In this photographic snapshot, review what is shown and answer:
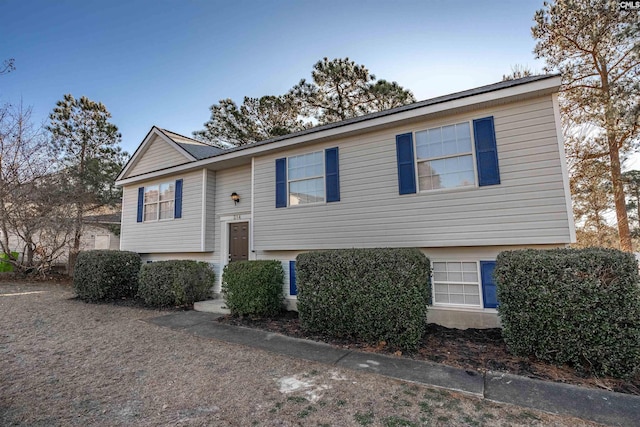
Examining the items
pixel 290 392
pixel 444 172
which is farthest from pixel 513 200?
pixel 290 392

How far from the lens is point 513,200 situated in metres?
5.18

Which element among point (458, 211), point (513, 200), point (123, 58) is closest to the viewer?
Result: point (513, 200)

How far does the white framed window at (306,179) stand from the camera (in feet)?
23.7

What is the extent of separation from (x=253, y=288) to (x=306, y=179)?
279cm

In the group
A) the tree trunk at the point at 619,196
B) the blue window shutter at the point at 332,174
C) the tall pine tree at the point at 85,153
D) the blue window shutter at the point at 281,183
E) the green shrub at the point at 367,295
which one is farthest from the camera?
the tall pine tree at the point at 85,153

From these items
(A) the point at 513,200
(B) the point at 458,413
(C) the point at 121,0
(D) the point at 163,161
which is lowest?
(B) the point at 458,413

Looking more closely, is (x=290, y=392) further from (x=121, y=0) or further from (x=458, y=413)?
(x=121, y=0)

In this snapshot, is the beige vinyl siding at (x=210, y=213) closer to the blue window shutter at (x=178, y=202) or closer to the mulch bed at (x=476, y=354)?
the blue window shutter at (x=178, y=202)

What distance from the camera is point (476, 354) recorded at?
441cm

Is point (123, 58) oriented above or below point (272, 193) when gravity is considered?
above

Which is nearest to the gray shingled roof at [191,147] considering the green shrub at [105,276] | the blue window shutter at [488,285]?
the green shrub at [105,276]

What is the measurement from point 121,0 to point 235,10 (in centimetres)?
271

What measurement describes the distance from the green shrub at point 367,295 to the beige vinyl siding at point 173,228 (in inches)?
195

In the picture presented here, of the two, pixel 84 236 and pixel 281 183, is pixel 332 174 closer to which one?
pixel 281 183
